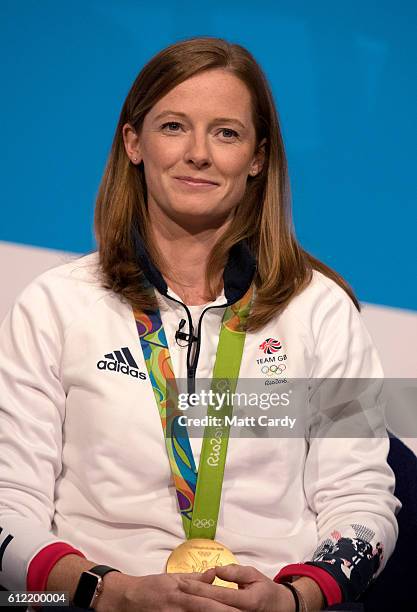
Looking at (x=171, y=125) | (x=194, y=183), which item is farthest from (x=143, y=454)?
(x=171, y=125)

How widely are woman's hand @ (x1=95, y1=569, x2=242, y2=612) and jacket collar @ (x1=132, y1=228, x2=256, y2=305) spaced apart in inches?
23.7

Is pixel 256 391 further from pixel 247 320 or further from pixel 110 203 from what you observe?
pixel 110 203

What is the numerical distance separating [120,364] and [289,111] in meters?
2.54

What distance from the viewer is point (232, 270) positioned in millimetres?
2244

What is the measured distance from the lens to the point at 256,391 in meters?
2.12

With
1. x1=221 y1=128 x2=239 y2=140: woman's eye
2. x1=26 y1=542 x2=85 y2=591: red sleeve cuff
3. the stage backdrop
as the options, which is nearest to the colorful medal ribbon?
x1=26 y1=542 x2=85 y2=591: red sleeve cuff

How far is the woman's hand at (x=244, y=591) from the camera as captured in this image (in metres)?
1.81

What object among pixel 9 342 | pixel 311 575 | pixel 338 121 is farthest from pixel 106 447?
pixel 338 121

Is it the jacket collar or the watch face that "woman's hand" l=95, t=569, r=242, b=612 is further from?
the jacket collar

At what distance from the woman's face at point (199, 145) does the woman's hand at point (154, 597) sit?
2.54 feet

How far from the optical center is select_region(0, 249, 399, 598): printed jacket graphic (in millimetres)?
1993

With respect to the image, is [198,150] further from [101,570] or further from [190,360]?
[101,570]

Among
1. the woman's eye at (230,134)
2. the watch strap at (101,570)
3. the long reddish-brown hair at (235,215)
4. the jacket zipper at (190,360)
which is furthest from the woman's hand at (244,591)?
the woman's eye at (230,134)

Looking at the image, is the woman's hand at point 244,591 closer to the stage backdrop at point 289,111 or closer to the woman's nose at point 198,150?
the woman's nose at point 198,150
